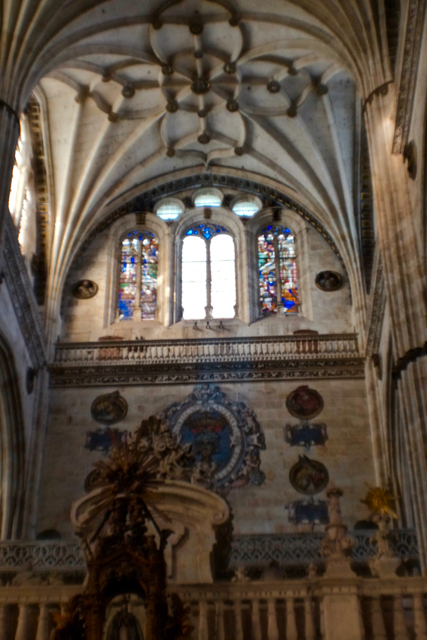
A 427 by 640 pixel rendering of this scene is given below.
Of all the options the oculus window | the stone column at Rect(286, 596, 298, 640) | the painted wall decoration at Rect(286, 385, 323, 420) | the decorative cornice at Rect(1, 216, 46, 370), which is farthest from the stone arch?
the stone column at Rect(286, 596, 298, 640)

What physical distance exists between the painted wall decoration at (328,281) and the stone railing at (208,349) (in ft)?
5.28

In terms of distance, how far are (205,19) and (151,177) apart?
199 inches

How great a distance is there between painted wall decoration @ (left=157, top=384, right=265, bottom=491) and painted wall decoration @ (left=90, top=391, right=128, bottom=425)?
3.06 ft

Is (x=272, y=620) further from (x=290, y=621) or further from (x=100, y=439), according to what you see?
(x=100, y=439)

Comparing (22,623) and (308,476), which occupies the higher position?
(308,476)

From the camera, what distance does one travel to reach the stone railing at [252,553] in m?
12.0

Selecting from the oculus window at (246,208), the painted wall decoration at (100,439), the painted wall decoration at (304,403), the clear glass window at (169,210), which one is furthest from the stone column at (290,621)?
the clear glass window at (169,210)

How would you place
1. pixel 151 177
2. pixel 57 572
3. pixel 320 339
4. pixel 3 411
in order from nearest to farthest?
pixel 57 572 → pixel 3 411 → pixel 320 339 → pixel 151 177

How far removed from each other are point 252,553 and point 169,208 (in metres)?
10.7

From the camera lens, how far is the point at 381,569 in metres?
6.98

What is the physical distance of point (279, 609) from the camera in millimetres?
6512

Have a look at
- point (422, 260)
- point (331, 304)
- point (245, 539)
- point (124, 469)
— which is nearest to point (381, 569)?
point (124, 469)

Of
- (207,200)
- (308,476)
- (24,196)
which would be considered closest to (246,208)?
(207,200)

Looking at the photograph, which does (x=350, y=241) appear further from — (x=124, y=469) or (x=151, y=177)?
(x=124, y=469)
